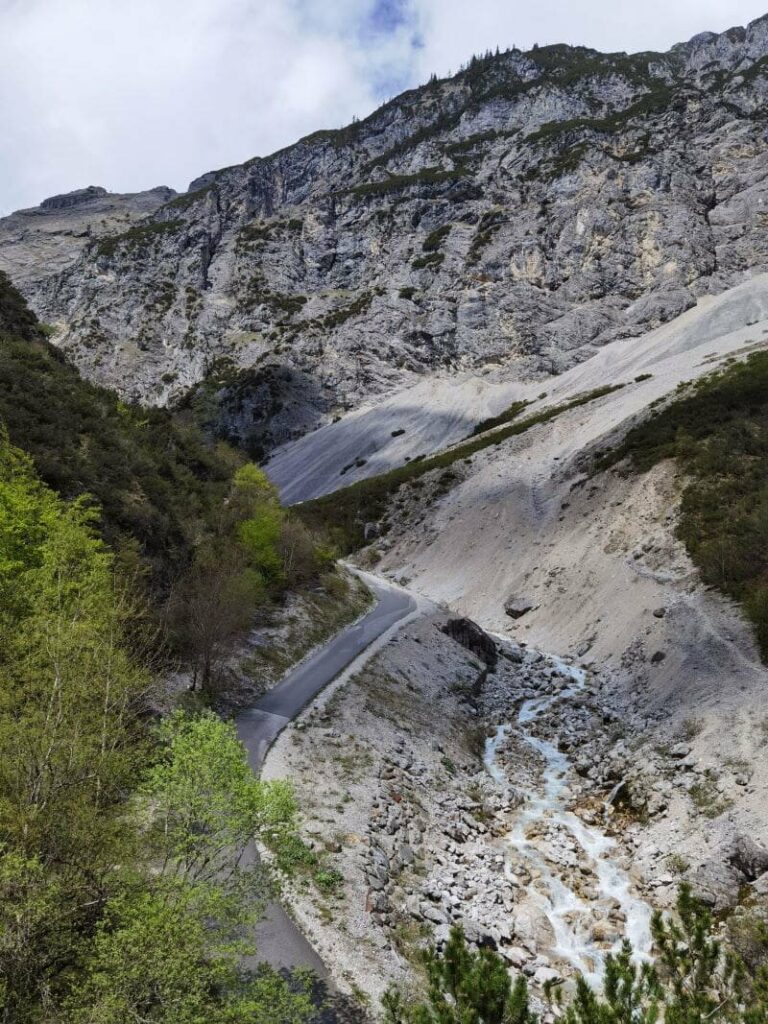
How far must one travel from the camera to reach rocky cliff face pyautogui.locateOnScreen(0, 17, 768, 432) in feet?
384

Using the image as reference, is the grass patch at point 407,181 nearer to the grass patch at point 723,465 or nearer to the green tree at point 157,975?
the grass patch at point 723,465

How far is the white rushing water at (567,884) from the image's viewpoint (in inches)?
516

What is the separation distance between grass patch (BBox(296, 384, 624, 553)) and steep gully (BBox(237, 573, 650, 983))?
3415 centimetres

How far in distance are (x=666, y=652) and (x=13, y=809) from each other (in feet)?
82.6

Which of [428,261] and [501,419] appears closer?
[501,419]

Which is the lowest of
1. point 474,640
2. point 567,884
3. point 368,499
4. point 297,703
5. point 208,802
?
point 474,640

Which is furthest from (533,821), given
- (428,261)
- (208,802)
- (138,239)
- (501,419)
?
(138,239)

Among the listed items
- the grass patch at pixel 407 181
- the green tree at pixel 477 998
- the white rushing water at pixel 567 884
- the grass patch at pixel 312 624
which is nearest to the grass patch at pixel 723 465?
the white rushing water at pixel 567 884

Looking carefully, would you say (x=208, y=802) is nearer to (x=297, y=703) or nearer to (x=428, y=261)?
(x=297, y=703)

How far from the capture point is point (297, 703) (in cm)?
2478

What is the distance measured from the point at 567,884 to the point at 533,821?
2950mm

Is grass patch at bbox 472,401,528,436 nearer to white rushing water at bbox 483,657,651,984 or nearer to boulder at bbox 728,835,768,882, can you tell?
white rushing water at bbox 483,657,651,984

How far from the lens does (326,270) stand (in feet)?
534

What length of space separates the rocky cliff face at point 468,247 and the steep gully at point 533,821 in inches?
3746
